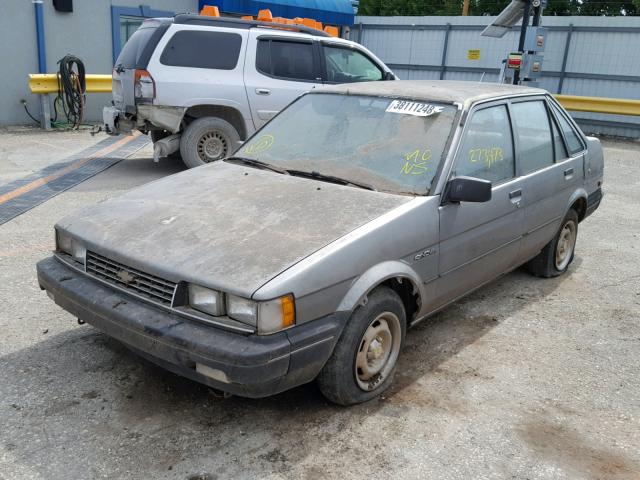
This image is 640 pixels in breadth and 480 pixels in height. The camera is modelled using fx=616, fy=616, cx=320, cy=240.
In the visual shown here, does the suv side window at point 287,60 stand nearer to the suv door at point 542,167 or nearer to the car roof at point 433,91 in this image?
the car roof at point 433,91

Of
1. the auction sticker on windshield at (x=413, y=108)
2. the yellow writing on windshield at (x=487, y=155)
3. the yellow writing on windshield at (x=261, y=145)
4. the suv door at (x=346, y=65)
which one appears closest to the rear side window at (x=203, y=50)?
the suv door at (x=346, y=65)

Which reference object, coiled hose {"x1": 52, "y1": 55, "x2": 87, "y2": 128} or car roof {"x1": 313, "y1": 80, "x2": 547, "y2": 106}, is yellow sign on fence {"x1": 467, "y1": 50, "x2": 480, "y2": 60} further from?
car roof {"x1": 313, "y1": 80, "x2": 547, "y2": 106}

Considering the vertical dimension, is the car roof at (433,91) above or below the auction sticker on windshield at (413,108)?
above

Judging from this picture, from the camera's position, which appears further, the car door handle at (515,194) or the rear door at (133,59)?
the rear door at (133,59)

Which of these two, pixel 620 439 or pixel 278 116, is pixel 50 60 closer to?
pixel 278 116

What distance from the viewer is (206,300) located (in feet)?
9.34

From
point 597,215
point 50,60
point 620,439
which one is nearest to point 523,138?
point 620,439

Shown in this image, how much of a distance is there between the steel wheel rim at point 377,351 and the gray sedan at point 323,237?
0.01 m

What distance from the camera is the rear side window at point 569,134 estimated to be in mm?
5113

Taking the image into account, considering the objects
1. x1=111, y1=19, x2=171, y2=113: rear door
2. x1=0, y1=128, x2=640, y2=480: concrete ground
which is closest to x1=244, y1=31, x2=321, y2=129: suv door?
x1=111, y1=19, x2=171, y2=113: rear door

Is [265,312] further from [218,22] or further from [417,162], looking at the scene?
[218,22]

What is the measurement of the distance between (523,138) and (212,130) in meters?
5.09

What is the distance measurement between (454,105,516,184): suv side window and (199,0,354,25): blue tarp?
12.2 m

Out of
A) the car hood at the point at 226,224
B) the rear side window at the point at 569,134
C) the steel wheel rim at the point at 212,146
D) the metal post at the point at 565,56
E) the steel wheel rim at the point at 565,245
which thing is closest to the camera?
the car hood at the point at 226,224
